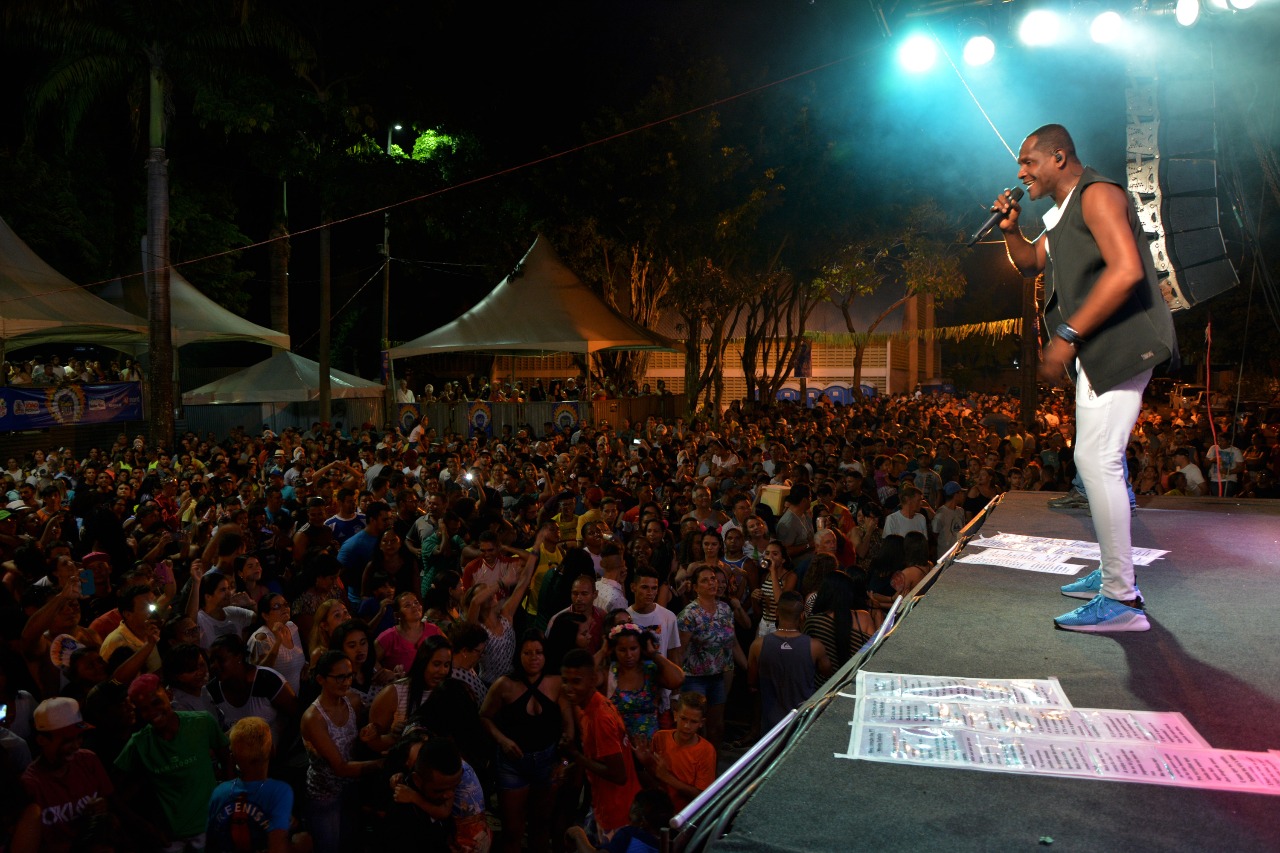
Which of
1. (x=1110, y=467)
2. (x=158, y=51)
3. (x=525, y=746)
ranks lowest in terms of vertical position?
(x=525, y=746)

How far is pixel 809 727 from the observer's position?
247 cm

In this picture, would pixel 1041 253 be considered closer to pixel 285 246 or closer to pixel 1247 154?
pixel 1247 154

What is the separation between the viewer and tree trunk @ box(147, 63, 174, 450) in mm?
17953

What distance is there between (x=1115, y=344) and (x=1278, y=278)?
28321mm

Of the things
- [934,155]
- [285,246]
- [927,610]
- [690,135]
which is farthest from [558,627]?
[285,246]

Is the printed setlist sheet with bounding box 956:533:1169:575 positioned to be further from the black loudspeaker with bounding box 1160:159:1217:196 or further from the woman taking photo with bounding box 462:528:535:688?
the black loudspeaker with bounding box 1160:159:1217:196

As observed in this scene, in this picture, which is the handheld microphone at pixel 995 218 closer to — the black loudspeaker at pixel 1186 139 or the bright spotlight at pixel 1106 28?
the black loudspeaker at pixel 1186 139

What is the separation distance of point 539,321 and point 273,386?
28.0ft

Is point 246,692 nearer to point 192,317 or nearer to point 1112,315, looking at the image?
point 1112,315

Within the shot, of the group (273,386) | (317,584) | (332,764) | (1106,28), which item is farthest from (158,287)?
(1106,28)

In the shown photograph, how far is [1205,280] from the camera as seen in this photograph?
6.53 meters

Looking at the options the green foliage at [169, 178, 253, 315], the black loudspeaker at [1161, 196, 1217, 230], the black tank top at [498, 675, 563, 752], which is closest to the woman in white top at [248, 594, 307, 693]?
the black tank top at [498, 675, 563, 752]

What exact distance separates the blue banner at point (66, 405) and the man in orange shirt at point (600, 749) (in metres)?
14.7

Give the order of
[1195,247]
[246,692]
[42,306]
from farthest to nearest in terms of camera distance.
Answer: [42,306] → [1195,247] → [246,692]
